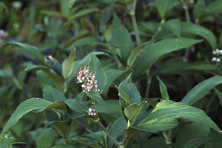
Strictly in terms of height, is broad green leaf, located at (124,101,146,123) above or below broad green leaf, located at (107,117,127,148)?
above

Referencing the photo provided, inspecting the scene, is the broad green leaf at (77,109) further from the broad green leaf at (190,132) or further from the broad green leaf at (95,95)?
the broad green leaf at (190,132)

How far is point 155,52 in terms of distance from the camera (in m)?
0.87

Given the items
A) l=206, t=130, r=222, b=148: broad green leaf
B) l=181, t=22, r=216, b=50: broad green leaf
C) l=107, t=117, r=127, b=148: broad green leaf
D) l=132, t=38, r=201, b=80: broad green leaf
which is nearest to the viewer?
l=107, t=117, r=127, b=148: broad green leaf

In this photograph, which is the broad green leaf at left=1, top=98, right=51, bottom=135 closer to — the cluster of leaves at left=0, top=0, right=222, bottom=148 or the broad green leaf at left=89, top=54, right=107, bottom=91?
the cluster of leaves at left=0, top=0, right=222, bottom=148

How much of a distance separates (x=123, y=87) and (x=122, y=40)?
351 millimetres

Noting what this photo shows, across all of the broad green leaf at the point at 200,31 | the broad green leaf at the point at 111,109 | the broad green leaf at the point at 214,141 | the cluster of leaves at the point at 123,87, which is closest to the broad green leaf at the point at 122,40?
the cluster of leaves at the point at 123,87

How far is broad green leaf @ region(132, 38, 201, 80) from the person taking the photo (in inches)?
33.7

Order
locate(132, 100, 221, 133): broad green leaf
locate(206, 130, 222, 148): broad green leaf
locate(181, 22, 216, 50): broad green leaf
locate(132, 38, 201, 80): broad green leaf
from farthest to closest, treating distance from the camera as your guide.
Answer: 1. locate(181, 22, 216, 50): broad green leaf
2. locate(132, 38, 201, 80): broad green leaf
3. locate(206, 130, 222, 148): broad green leaf
4. locate(132, 100, 221, 133): broad green leaf

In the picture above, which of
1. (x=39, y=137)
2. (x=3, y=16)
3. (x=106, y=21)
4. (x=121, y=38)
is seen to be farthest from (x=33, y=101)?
(x=3, y=16)

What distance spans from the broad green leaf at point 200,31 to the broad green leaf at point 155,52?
0.39 ft

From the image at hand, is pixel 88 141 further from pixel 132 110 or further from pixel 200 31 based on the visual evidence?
pixel 200 31

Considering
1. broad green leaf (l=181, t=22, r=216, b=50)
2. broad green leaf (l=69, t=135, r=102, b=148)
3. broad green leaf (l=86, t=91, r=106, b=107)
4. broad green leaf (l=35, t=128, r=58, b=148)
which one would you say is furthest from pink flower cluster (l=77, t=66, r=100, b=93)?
broad green leaf (l=181, t=22, r=216, b=50)

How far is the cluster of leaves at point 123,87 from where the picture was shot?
57cm

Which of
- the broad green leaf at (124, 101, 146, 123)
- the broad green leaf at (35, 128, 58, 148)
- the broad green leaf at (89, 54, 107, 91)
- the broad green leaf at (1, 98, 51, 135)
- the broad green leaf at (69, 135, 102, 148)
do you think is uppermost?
the broad green leaf at (89, 54, 107, 91)
